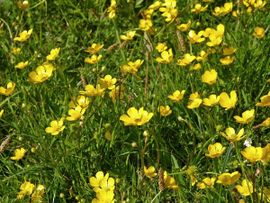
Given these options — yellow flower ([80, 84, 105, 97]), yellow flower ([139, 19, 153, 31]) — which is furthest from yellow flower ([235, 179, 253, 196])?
yellow flower ([139, 19, 153, 31])

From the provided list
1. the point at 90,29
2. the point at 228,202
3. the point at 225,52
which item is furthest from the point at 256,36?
the point at 90,29

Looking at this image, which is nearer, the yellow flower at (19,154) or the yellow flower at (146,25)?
the yellow flower at (19,154)

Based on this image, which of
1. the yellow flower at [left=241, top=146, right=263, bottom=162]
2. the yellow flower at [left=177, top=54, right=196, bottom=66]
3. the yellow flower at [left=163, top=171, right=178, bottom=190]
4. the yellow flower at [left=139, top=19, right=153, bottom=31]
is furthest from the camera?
the yellow flower at [left=139, top=19, right=153, bottom=31]

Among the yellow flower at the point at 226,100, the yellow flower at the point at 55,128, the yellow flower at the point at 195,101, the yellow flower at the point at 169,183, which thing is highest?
the yellow flower at the point at 226,100

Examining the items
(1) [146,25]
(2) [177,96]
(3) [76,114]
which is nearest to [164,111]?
(2) [177,96]

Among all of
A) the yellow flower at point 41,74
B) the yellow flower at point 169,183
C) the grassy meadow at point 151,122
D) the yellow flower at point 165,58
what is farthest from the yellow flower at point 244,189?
the yellow flower at point 41,74

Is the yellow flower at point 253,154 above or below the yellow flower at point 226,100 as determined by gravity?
above

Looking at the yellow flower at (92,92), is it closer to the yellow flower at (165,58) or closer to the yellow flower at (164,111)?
the yellow flower at (164,111)

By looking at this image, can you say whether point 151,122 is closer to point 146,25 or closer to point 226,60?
point 226,60

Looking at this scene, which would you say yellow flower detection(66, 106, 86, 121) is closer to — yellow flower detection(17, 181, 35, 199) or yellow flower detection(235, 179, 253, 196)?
yellow flower detection(17, 181, 35, 199)
